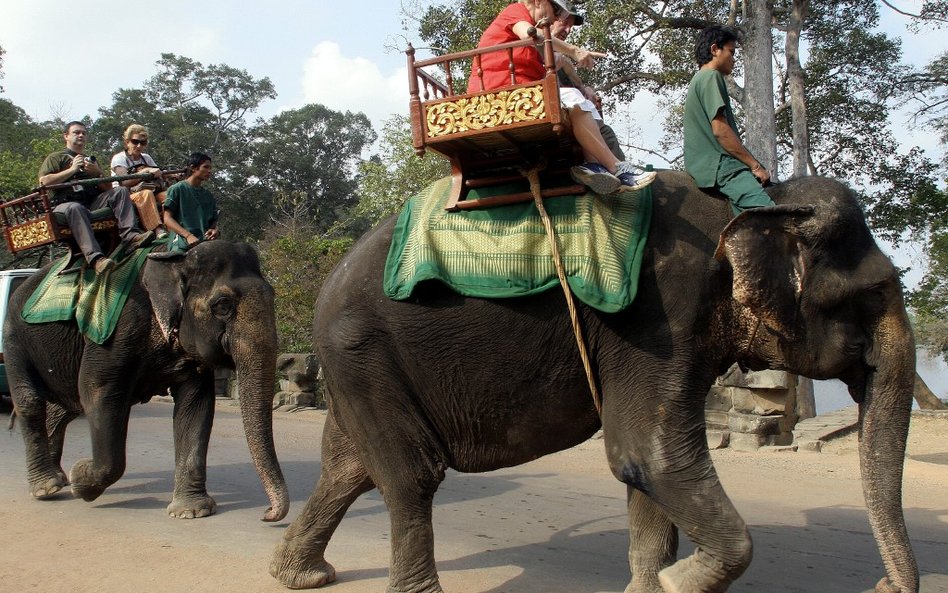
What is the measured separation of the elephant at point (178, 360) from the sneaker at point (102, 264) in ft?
0.84

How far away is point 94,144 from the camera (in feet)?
131

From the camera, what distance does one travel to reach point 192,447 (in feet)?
20.0

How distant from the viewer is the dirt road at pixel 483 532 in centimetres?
437

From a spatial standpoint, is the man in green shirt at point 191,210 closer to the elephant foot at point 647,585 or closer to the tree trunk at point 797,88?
the elephant foot at point 647,585

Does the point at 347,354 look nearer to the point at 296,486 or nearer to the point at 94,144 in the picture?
the point at 296,486

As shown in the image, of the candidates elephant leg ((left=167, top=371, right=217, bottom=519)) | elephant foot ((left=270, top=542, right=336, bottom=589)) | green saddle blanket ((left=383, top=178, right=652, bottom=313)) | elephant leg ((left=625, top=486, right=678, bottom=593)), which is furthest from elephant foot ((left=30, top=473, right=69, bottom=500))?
elephant leg ((left=625, top=486, right=678, bottom=593))

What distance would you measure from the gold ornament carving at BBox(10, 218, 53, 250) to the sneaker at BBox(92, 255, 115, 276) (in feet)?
1.64

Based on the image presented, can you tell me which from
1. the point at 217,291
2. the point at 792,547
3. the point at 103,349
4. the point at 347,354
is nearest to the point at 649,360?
the point at 347,354

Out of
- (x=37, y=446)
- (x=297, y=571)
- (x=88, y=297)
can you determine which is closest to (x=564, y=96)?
(x=297, y=571)

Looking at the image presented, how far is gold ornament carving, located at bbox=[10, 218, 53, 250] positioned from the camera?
6.54 metres

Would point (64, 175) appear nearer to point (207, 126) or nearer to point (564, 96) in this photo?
point (564, 96)

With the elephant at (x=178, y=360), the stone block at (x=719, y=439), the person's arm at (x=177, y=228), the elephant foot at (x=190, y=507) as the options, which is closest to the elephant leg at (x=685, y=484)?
the elephant at (x=178, y=360)

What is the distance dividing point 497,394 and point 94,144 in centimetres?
4087

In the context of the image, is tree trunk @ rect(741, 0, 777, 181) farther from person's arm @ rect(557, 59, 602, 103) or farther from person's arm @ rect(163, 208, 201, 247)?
person's arm @ rect(557, 59, 602, 103)
